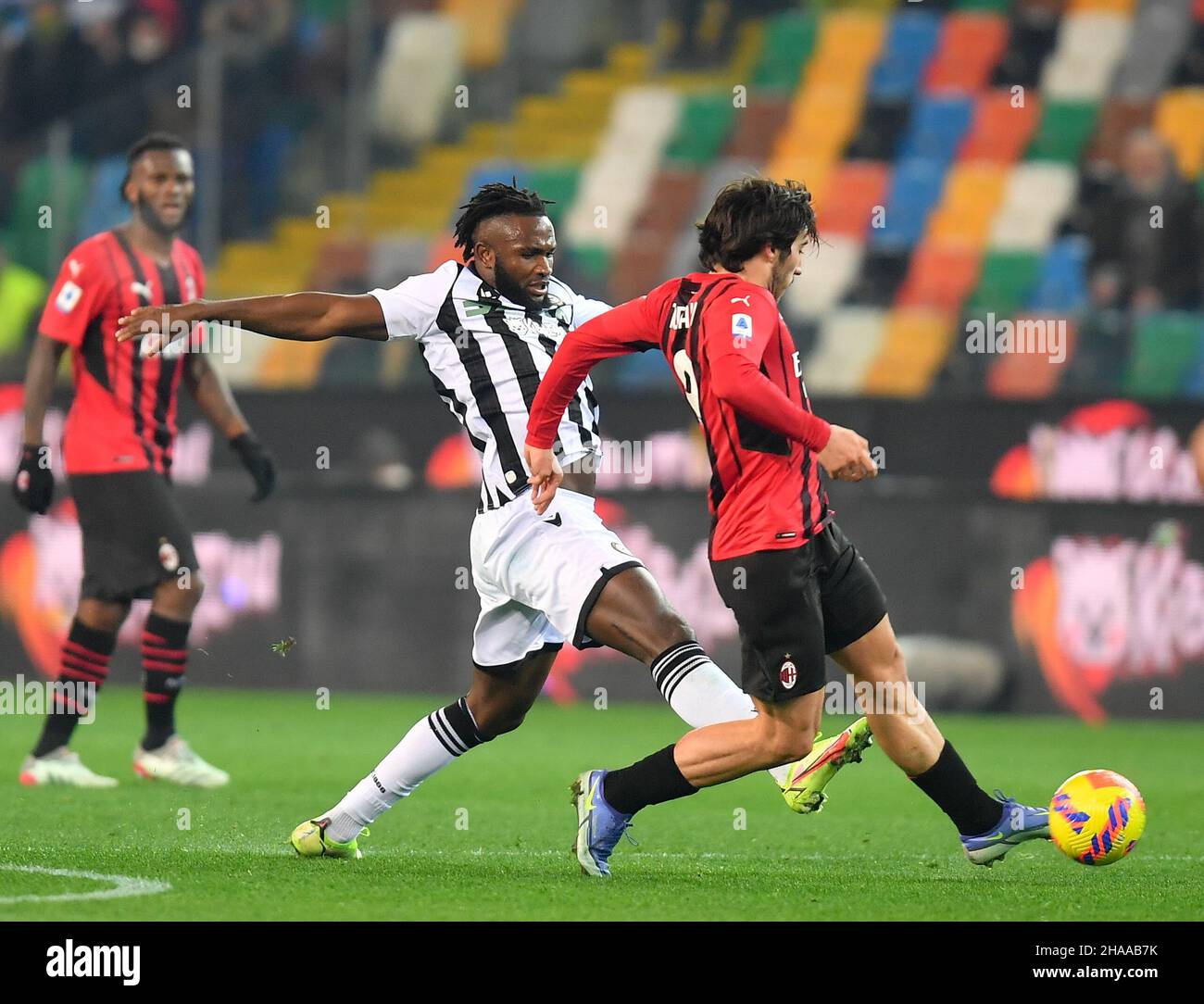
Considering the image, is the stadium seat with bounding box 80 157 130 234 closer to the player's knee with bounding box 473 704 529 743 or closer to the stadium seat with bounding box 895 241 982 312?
the stadium seat with bounding box 895 241 982 312

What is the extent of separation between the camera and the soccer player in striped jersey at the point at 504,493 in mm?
5723

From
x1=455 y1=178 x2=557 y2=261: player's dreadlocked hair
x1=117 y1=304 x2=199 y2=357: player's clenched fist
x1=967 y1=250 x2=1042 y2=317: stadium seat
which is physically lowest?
x1=117 y1=304 x2=199 y2=357: player's clenched fist

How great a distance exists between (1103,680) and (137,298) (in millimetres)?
5901

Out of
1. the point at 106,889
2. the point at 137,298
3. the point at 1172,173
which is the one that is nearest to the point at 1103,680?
the point at 1172,173

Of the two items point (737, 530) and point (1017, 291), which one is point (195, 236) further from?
point (737, 530)

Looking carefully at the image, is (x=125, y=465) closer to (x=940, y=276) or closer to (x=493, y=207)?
(x=493, y=207)

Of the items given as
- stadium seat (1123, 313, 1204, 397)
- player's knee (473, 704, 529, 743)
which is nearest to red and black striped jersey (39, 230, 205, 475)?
player's knee (473, 704, 529, 743)

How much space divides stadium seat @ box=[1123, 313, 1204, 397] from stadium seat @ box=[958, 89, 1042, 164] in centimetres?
302

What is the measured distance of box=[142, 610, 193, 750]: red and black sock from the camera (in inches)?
326

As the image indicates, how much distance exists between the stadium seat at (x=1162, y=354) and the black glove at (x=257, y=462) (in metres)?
5.47

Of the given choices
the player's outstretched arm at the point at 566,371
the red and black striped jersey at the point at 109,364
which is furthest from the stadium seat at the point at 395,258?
the player's outstretched arm at the point at 566,371

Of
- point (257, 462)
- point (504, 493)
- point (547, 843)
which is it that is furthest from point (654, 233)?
point (504, 493)

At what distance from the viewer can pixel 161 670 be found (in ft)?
27.2

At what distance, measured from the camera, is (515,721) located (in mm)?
6137
